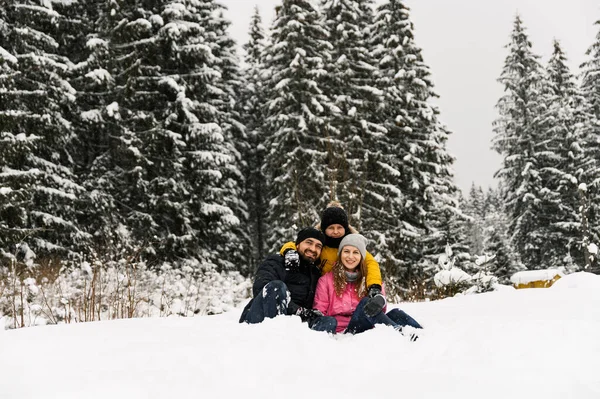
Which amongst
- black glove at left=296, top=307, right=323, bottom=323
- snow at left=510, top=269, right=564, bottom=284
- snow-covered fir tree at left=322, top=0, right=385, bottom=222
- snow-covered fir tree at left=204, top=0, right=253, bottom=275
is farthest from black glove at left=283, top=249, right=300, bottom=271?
snow-covered fir tree at left=204, top=0, right=253, bottom=275

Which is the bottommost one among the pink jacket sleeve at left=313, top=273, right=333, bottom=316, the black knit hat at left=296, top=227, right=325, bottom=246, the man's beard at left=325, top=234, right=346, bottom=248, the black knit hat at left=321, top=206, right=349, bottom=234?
the pink jacket sleeve at left=313, top=273, right=333, bottom=316

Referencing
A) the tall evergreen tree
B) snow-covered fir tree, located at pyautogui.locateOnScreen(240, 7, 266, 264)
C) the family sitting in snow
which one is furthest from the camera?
snow-covered fir tree, located at pyautogui.locateOnScreen(240, 7, 266, 264)

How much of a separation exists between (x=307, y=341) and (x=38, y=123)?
11.0 metres

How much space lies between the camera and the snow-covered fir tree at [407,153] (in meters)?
15.6

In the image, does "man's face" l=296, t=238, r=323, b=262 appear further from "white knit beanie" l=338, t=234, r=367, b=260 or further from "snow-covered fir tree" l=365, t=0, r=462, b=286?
"snow-covered fir tree" l=365, t=0, r=462, b=286

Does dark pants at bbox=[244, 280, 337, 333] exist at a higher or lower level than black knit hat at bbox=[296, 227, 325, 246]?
lower

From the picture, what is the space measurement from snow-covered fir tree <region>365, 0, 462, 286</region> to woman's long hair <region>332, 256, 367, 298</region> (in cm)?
1112

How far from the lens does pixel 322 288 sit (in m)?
4.07

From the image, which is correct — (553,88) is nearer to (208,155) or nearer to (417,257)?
(417,257)

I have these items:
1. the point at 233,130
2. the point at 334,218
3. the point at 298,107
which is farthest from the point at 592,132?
the point at 334,218

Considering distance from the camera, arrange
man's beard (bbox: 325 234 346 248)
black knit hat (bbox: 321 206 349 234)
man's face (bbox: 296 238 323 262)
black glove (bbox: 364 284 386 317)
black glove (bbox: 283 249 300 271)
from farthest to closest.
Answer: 1. black knit hat (bbox: 321 206 349 234)
2. man's beard (bbox: 325 234 346 248)
3. man's face (bbox: 296 238 323 262)
4. black glove (bbox: 283 249 300 271)
5. black glove (bbox: 364 284 386 317)

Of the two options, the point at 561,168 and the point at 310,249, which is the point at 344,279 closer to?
the point at 310,249

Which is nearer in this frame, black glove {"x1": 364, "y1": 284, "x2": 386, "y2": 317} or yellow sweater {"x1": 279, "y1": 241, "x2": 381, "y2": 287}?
black glove {"x1": 364, "y1": 284, "x2": 386, "y2": 317}

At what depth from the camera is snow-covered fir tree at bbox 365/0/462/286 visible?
1557 centimetres
